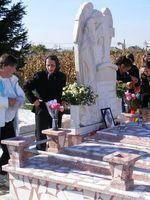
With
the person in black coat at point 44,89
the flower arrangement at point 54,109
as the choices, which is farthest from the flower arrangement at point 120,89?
the flower arrangement at point 54,109

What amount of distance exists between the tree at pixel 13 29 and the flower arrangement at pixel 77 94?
29.3 feet

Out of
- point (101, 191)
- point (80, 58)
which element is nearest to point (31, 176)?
point (101, 191)

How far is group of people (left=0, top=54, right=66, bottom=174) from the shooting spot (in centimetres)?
531

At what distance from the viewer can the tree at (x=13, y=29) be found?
607 inches

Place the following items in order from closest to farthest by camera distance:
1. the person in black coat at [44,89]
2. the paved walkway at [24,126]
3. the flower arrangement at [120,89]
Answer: the paved walkway at [24,126] < the person in black coat at [44,89] < the flower arrangement at [120,89]

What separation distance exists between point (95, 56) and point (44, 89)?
1.35m

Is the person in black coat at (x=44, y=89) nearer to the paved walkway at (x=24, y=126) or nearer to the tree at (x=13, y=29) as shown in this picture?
the paved walkway at (x=24, y=126)

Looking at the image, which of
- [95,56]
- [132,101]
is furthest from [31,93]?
[132,101]

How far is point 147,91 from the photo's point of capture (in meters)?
8.30

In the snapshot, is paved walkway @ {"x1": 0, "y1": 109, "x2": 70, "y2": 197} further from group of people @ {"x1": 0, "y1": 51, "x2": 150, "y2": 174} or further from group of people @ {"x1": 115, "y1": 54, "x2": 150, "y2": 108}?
group of people @ {"x1": 115, "y1": 54, "x2": 150, "y2": 108}

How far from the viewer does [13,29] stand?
52.3 feet

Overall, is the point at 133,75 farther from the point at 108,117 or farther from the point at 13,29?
the point at 13,29

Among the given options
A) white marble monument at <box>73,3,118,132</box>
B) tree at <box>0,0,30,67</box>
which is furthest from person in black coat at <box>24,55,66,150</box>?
tree at <box>0,0,30,67</box>

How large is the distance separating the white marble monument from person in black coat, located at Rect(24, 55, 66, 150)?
0.68 metres
